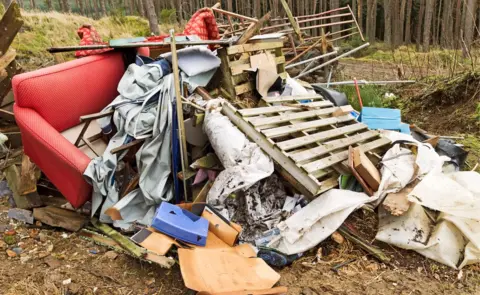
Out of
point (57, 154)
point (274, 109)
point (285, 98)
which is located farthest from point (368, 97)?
point (57, 154)

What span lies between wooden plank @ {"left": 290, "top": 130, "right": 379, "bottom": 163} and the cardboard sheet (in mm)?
891

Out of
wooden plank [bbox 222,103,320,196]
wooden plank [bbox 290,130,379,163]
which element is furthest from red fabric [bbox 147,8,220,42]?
wooden plank [bbox 290,130,379,163]

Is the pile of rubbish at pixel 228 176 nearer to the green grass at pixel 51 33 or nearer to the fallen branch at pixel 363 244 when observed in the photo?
the fallen branch at pixel 363 244

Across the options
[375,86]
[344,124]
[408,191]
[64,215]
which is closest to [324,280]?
[408,191]

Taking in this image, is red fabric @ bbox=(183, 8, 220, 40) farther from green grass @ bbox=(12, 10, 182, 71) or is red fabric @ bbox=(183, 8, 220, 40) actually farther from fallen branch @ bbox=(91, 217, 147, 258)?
fallen branch @ bbox=(91, 217, 147, 258)

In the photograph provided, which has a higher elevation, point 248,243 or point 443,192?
point 443,192

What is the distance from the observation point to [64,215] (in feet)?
12.4

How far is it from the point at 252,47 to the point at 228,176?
2.24 m

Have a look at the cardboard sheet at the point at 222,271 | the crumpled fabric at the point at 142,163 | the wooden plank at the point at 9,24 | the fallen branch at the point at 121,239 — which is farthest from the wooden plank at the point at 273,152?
the wooden plank at the point at 9,24

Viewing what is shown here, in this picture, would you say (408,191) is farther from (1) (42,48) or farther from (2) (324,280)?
Result: (1) (42,48)

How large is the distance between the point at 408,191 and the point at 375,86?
14.4 ft

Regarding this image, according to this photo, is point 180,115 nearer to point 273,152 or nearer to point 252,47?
point 273,152

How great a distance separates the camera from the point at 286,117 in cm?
378

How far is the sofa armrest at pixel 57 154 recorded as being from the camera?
3.53 metres
